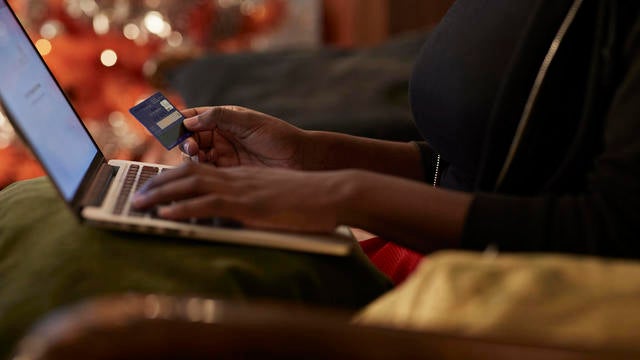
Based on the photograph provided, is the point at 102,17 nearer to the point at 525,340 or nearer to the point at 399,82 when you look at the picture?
the point at 399,82

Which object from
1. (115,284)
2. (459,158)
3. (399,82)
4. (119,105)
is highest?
(115,284)

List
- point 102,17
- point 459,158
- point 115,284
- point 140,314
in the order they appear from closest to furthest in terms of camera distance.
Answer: point 140,314, point 115,284, point 459,158, point 102,17

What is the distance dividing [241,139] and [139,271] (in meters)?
0.40

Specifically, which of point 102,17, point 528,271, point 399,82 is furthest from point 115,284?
point 102,17

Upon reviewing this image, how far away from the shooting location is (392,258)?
1061mm

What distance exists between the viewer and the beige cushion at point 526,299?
56 centimetres

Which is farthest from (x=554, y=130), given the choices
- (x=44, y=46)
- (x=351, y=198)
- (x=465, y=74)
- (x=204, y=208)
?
(x=44, y=46)

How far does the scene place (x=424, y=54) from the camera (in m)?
1.04

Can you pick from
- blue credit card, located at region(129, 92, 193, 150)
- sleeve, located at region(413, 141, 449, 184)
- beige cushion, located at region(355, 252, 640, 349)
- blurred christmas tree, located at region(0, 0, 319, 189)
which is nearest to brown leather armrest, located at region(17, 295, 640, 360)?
beige cushion, located at region(355, 252, 640, 349)

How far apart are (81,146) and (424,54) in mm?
423

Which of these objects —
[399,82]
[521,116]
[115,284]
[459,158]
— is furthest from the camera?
[399,82]

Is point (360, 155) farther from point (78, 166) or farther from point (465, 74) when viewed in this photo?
point (78, 166)

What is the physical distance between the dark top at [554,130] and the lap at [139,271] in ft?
0.44

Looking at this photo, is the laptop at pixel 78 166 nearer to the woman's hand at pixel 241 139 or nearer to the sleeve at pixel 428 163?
the woman's hand at pixel 241 139
